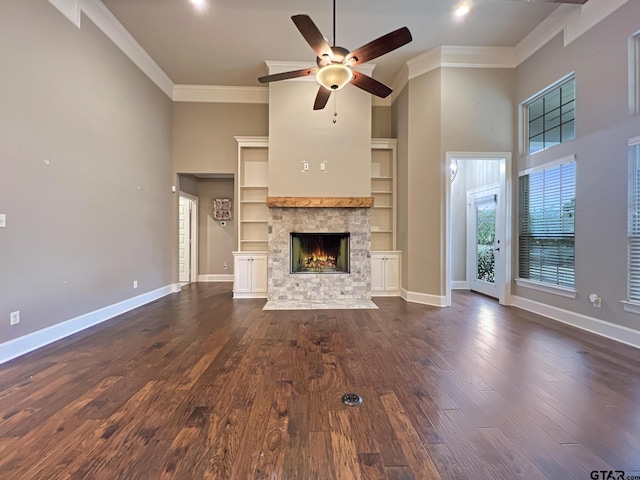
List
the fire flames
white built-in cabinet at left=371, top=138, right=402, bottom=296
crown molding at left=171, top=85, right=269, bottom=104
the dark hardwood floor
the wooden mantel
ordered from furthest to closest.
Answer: crown molding at left=171, top=85, right=269, bottom=104
the fire flames
white built-in cabinet at left=371, top=138, right=402, bottom=296
the wooden mantel
the dark hardwood floor

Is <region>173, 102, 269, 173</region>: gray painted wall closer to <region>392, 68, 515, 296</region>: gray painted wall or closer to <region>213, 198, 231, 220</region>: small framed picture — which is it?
<region>213, 198, 231, 220</region>: small framed picture

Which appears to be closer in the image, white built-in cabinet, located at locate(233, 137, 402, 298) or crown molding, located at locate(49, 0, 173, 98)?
crown molding, located at locate(49, 0, 173, 98)

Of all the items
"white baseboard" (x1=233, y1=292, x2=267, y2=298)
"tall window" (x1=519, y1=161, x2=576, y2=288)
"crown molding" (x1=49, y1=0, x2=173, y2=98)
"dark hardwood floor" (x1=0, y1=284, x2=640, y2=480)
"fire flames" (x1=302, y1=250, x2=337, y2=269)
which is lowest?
"dark hardwood floor" (x1=0, y1=284, x2=640, y2=480)

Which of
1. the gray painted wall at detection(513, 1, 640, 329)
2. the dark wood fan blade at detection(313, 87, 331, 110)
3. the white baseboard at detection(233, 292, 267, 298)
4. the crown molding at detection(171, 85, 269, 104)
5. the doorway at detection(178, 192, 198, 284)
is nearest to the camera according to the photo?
the gray painted wall at detection(513, 1, 640, 329)

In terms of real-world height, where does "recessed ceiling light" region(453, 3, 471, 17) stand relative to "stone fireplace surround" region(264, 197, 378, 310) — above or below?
above

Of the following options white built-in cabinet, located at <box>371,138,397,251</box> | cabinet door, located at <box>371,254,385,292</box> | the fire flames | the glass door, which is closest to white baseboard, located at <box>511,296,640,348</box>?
the glass door

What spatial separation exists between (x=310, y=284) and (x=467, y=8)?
441 cm

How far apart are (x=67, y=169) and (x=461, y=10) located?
200 inches

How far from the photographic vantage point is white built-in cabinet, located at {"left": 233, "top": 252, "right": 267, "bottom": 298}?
195 inches

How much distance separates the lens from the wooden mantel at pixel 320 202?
4.65 meters

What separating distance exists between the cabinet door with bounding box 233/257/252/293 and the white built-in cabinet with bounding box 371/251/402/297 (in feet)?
7.38

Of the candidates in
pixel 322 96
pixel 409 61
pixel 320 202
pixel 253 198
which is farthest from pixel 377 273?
pixel 409 61

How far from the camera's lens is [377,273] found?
16.5 ft

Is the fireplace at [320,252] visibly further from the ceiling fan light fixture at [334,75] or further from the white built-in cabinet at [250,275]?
the ceiling fan light fixture at [334,75]
